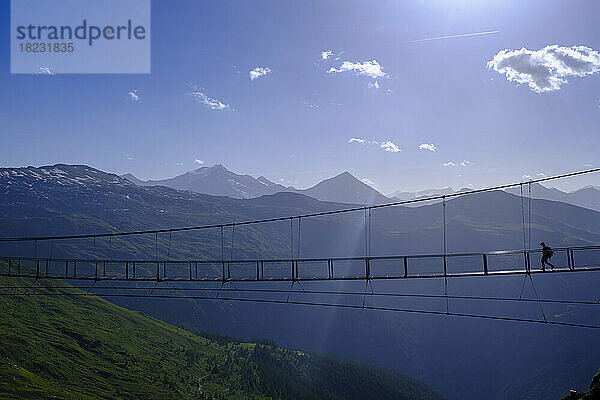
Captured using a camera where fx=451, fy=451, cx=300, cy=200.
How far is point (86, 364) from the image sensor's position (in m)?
118

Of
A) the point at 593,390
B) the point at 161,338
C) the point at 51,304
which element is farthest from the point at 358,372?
the point at 593,390

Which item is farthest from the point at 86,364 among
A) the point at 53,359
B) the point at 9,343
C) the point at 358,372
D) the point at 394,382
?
the point at 394,382

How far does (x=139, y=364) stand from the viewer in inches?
5212

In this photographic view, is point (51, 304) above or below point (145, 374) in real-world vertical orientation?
above

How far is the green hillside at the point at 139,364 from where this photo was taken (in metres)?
103

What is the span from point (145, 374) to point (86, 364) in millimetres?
16521

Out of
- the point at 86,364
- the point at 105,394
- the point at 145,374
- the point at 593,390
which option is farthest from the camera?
the point at 145,374

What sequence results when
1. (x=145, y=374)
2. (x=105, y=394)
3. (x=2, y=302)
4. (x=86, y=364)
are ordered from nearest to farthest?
(x=105, y=394)
(x=86, y=364)
(x=145, y=374)
(x=2, y=302)

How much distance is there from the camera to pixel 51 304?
147625mm

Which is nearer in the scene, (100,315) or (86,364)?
(86,364)

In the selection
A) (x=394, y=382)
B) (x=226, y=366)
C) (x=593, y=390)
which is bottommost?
(x=394, y=382)

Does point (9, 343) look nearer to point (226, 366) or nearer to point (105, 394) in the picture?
point (105, 394)

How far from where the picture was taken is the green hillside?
10325cm

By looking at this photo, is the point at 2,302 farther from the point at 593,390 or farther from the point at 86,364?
the point at 593,390
